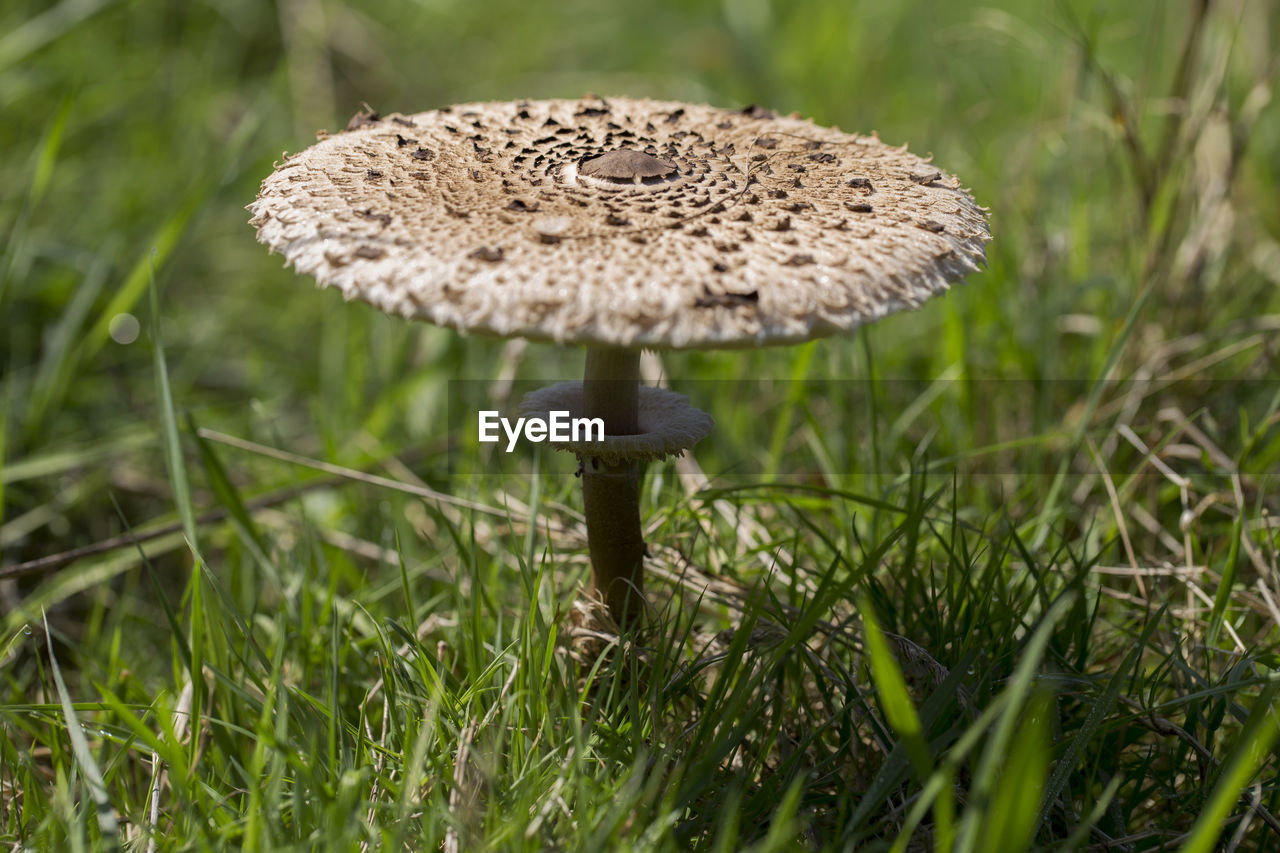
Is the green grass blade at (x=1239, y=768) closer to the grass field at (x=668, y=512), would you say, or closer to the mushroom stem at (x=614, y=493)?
the grass field at (x=668, y=512)

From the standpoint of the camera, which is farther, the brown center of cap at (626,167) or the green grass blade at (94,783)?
the brown center of cap at (626,167)

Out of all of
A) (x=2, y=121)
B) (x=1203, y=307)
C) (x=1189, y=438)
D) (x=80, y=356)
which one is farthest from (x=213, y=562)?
(x=1203, y=307)

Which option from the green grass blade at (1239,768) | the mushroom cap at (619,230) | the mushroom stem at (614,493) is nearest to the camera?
the green grass blade at (1239,768)

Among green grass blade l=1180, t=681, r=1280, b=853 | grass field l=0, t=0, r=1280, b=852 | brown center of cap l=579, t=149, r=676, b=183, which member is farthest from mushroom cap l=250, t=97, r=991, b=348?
green grass blade l=1180, t=681, r=1280, b=853

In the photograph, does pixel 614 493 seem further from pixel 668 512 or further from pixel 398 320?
pixel 398 320

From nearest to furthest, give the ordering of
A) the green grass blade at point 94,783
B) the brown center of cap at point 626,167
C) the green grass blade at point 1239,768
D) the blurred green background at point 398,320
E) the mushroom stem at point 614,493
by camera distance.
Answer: the green grass blade at point 1239,768 < the green grass blade at point 94,783 < the brown center of cap at point 626,167 < the mushroom stem at point 614,493 < the blurred green background at point 398,320

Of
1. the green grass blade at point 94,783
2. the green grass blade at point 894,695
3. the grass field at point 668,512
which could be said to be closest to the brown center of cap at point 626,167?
the grass field at point 668,512

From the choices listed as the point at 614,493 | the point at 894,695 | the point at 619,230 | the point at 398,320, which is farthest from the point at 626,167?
the point at 398,320
